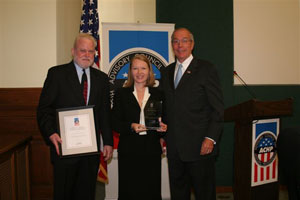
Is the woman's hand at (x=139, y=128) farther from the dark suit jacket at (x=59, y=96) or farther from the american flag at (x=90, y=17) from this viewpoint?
the american flag at (x=90, y=17)

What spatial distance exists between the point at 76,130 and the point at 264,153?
1914 millimetres

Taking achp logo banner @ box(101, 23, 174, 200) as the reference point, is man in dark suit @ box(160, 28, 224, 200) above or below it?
below

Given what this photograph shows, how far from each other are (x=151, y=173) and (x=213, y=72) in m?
A: 1.02

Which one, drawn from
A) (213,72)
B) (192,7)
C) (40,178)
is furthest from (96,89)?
(192,7)

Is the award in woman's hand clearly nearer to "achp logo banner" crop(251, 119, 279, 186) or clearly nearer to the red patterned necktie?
the red patterned necktie

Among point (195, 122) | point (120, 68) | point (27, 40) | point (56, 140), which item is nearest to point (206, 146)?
point (195, 122)

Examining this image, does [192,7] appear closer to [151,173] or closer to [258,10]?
[258,10]

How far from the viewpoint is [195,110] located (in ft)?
8.04

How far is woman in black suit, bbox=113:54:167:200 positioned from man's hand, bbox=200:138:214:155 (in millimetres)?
364

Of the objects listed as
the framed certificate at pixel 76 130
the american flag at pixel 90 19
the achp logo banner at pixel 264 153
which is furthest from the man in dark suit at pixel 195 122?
the american flag at pixel 90 19

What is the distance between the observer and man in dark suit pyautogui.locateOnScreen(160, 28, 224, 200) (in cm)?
244

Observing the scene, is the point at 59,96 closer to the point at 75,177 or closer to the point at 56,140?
the point at 56,140

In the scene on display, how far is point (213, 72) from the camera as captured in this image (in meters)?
2.49

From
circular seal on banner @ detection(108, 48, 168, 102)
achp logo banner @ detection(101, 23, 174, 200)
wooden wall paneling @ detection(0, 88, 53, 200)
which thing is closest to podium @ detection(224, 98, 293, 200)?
achp logo banner @ detection(101, 23, 174, 200)
